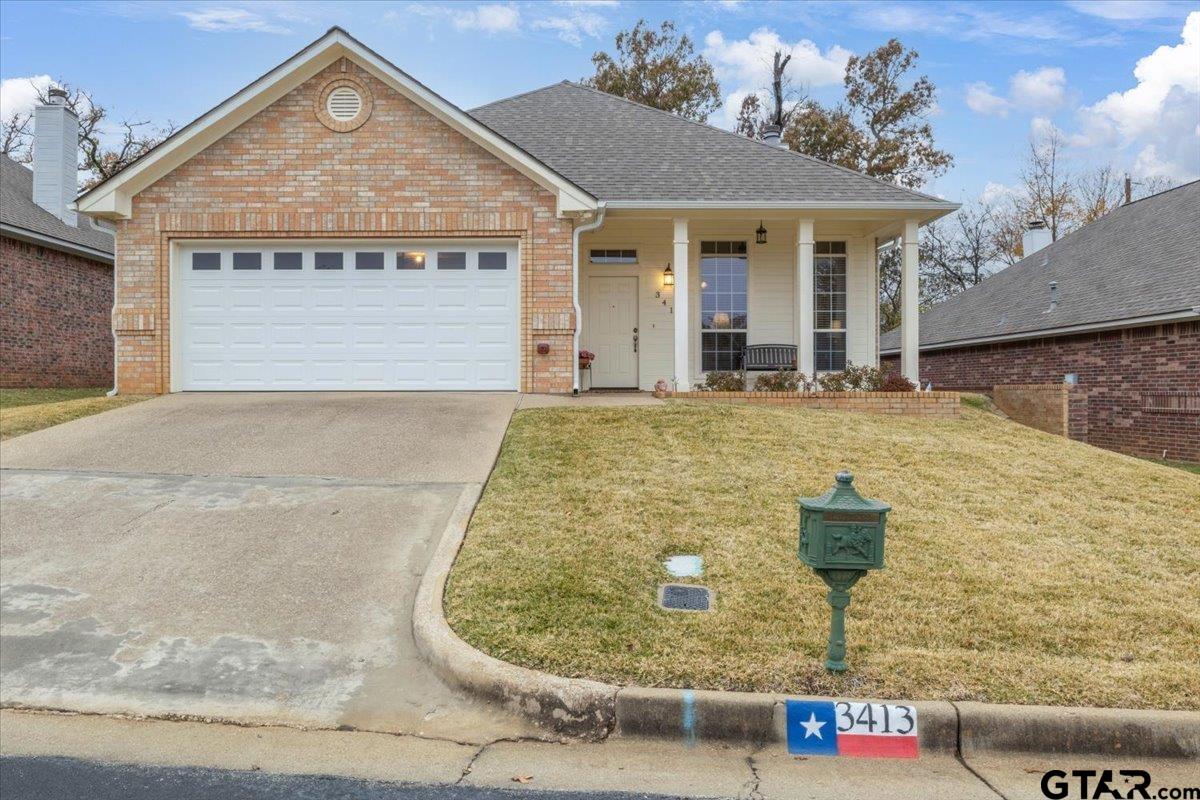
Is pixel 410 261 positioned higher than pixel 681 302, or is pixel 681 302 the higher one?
pixel 410 261

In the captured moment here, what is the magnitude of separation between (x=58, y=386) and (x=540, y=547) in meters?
16.2

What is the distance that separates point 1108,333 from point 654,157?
965 centimetres

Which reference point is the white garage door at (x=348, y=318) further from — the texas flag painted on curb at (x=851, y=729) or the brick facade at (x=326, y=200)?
the texas flag painted on curb at (x=851, y=729)

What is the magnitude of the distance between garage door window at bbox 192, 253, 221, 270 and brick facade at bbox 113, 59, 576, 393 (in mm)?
353

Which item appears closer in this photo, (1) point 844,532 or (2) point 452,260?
(1) point 844,532

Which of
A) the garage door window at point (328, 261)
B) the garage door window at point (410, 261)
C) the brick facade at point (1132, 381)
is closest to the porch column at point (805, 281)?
the brick facade at point (1132, 381)

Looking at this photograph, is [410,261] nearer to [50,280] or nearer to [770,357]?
[770,357]

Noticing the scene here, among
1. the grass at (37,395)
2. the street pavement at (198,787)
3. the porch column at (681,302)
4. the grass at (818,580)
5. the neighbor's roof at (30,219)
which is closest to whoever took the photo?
the street pavement at (198,787)

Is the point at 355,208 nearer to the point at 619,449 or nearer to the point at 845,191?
the point at 619,449

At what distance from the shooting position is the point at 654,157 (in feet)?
46.4

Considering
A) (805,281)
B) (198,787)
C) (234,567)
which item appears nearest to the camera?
(198,787)

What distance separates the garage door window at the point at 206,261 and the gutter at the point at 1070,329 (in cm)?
1575

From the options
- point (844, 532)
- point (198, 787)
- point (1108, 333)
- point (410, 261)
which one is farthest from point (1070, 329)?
point (198, 787)

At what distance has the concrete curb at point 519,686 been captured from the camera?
12.0 ft
